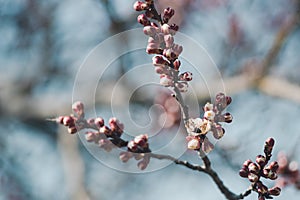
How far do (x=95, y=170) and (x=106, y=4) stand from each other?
1582 millimetres

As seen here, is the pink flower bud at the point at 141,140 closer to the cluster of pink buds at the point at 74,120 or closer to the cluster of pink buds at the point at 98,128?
the cluster of pink buds at the point at 98,128

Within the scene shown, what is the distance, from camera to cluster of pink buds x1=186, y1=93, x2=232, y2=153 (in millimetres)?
1223

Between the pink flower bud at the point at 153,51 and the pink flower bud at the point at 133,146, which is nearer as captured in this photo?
the pink flower bud at the point at 153,51

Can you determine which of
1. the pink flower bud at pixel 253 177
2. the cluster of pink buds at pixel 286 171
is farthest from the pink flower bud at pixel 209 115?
the cluster of pink buds at pixel 286 171

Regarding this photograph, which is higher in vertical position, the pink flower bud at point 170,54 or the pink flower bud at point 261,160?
the pink flower bud at point 170,54

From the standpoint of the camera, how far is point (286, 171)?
2301mm

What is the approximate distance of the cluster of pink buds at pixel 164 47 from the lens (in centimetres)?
115

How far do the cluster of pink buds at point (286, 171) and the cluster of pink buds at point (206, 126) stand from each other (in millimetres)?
1059

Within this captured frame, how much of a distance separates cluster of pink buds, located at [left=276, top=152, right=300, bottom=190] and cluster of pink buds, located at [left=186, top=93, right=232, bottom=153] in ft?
3.47

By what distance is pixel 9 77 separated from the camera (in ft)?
11.5

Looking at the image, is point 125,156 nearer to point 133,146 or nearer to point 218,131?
point 133,146

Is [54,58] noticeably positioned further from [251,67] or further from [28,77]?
[251,67]

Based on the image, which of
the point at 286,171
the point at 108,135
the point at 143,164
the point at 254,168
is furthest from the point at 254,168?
the point at 286,171

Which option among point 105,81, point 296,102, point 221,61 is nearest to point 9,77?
point 105,81
